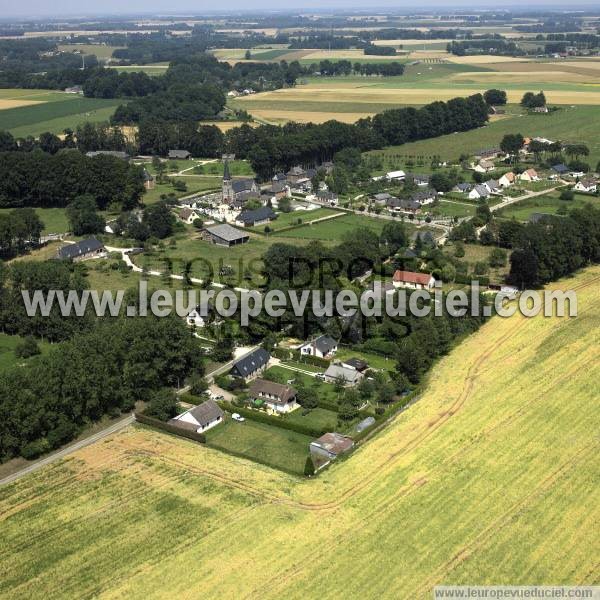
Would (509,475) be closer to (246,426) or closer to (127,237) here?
(246,426)

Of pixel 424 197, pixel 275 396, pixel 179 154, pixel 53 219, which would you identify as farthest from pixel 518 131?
pixel 275 396

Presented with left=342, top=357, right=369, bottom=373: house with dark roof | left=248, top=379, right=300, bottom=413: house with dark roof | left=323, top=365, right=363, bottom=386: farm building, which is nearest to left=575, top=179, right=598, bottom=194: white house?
left=342, top=357, right=369, bottom=373: house with dark roof

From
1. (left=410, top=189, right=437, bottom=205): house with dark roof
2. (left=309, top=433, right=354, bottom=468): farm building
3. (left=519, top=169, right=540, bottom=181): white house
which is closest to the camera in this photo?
(left=309, top=433, right=354, bottom=468): farm building

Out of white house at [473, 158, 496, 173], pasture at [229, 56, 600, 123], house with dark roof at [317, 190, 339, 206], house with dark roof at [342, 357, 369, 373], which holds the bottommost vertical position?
house with dark roof at [342, 357, 369, 373]

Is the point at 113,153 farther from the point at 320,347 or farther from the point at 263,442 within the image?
the point at 263,442

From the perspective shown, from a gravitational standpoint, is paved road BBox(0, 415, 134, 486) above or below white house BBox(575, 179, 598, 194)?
below

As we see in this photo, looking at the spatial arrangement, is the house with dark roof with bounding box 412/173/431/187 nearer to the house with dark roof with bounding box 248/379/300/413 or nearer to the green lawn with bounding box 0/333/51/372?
the green lawn with bounding box 0/333/51/372

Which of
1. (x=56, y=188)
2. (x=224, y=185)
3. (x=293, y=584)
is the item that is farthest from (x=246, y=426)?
(x=56, y=188)
